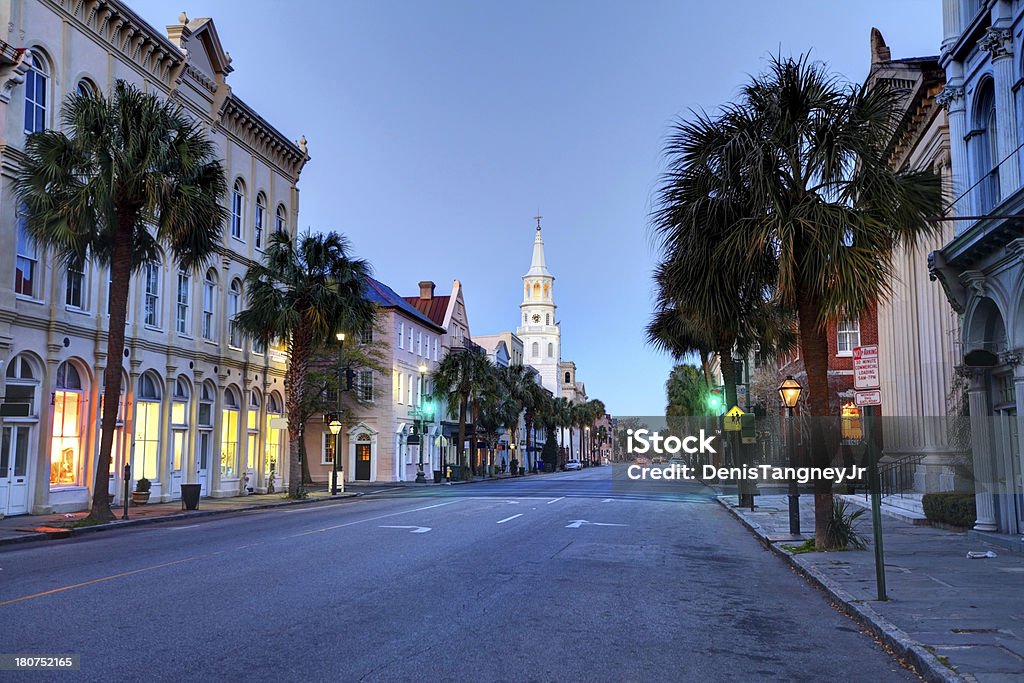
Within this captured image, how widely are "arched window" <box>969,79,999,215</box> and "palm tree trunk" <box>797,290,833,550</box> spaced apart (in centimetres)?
426

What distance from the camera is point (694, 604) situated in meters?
10.8

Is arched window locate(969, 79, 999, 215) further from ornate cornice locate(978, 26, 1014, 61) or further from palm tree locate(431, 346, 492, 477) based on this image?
palm tree locate(431, 346, 492, 477)

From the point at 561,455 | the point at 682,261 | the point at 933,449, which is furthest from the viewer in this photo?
the point at 561,455

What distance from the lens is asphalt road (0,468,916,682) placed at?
744 cm

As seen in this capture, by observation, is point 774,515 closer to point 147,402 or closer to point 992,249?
point 992,249

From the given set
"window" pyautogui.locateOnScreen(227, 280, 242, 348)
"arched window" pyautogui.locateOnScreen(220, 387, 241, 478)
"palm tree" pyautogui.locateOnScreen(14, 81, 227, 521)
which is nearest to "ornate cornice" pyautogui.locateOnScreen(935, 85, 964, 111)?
"palm tree" pyautogui.locateOnScreen(14, 81, 227, 521)

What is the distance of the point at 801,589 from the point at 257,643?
743cm

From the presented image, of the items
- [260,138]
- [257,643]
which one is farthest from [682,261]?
[260,138]

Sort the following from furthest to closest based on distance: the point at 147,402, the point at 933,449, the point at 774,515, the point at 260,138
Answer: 1. the point at 260,138
2. the point at 147,402
3. the point at 774,515
4. the point at 933,449

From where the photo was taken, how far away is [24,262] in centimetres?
2558

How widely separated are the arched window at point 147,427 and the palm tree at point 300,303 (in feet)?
16.5

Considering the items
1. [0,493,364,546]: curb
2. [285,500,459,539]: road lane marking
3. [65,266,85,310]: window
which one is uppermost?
[65,266,85,310]: window

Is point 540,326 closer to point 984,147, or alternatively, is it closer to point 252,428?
point 252,428

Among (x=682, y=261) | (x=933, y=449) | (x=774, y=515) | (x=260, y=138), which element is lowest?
(x=774, y=515)
